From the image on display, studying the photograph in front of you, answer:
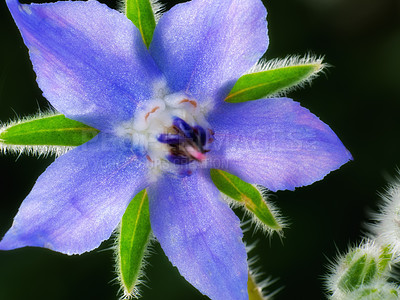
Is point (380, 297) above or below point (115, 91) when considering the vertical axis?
below

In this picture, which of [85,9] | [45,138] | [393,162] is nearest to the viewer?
[85,9]

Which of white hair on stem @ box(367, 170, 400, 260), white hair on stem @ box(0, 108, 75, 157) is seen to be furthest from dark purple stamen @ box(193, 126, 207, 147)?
white hair on stem @ box(367, 170, 400, 260)

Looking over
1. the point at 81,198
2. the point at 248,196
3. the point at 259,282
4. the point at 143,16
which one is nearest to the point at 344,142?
the point at 259,282

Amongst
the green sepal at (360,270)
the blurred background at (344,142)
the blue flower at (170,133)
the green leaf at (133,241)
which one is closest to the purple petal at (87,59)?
the blue flower at (170,133)

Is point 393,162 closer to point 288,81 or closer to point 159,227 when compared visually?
point 288,81

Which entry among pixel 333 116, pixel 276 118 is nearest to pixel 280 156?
pixel 276 118

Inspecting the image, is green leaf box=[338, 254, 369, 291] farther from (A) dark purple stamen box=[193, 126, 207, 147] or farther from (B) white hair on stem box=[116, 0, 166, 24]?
(B) white hair on stem box=[116, 0, 166, 24]

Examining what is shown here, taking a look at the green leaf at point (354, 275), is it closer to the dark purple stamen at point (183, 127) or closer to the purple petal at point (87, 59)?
the dark purple stamen at point (183, 127)
